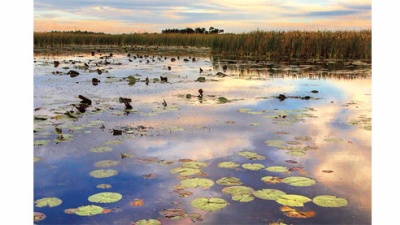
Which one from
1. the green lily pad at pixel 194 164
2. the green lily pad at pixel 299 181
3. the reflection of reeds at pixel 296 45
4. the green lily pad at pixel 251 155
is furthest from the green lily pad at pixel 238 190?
the reflection of reeds at pixel 296 45

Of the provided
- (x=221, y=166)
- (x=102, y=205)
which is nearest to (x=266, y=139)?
(x=221, y=166)

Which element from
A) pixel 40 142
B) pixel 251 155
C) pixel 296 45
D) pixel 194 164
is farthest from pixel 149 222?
pixel 296 45

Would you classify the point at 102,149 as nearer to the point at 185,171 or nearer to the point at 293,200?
the point at 185,171

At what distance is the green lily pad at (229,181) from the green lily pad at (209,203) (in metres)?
0.24

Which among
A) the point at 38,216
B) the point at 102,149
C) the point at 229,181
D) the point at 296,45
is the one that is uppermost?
the point at 296,45

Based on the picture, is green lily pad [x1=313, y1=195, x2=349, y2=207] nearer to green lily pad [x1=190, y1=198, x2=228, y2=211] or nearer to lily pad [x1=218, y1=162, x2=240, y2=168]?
green lily pad [x1=190, y1=198, x2=228, y2=211]

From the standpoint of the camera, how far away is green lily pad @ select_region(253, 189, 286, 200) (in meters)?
2.52

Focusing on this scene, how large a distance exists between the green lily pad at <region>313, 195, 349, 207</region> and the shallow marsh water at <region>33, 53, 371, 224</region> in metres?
0.04

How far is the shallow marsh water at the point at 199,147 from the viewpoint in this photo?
A: 2424 millimetres

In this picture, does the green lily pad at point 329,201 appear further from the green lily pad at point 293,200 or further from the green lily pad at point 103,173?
the green lily pad at point 103,173

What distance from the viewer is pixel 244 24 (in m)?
4.99

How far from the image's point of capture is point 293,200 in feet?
8.20

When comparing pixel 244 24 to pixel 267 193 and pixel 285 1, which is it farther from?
pixel 267 193

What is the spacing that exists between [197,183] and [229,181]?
0.21 meters
